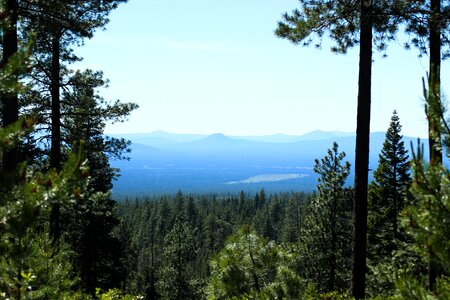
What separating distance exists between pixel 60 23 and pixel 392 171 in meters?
23.5

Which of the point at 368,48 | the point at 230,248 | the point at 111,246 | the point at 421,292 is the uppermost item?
the point at 368,48

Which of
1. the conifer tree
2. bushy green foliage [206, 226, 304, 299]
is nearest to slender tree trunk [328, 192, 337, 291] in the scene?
the conifer tree

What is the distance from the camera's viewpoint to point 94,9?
11211mm

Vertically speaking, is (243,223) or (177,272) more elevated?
(243,223)

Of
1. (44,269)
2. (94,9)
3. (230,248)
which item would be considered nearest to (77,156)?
(44,269)

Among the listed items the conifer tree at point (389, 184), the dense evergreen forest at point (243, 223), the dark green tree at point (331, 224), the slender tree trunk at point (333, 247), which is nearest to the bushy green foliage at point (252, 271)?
the dense evergreen forest at point (243, 223)

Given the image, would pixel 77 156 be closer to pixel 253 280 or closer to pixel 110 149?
pixel 253 280

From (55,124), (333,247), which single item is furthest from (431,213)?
(333,247)

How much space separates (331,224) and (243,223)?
40.7 ft

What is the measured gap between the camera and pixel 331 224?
23594 mm

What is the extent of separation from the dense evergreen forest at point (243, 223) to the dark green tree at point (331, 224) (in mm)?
60

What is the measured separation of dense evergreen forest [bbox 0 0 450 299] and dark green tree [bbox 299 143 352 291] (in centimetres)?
6

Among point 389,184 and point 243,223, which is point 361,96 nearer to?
point 243,223

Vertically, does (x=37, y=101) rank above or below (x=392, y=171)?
Result: above
